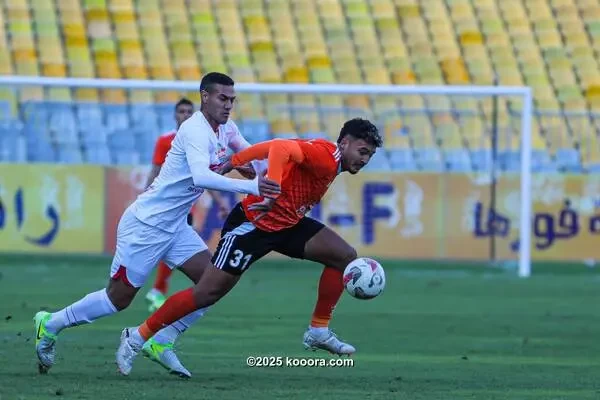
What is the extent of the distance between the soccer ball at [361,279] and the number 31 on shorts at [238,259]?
2.38 feet

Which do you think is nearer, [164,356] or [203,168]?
[203,168]

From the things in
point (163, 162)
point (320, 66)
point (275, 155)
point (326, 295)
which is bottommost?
point (326, 295)

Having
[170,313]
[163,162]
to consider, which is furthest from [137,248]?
[163,162]

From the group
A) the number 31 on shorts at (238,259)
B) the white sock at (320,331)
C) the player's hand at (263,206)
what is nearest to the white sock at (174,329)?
the number 31 on shorts at (238,259)

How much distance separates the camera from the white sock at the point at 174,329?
9.30 metres

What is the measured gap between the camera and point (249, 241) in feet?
30.7

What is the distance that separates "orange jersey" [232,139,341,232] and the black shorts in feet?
0.17

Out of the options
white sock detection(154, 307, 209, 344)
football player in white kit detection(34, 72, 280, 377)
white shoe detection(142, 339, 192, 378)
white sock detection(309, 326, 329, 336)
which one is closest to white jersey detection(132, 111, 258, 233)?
football player in white kit detection(34, 72, 280, 377)

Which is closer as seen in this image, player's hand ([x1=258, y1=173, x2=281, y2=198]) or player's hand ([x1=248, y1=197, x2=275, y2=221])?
player's hand ([x1=258, y1=173, x2=281, y2=198])

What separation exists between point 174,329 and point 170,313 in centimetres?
21

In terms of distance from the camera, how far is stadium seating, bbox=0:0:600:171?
21406 millimetres

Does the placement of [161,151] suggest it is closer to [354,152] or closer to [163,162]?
[163,162]

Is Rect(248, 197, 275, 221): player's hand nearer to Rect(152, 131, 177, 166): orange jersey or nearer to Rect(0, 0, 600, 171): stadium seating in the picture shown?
Rect(152, 131, 177, 166): orange jersey

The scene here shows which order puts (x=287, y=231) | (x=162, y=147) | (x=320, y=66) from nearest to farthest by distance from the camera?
(x=287, y=231) < (x=162, y=147) < (x=320, y=66)
